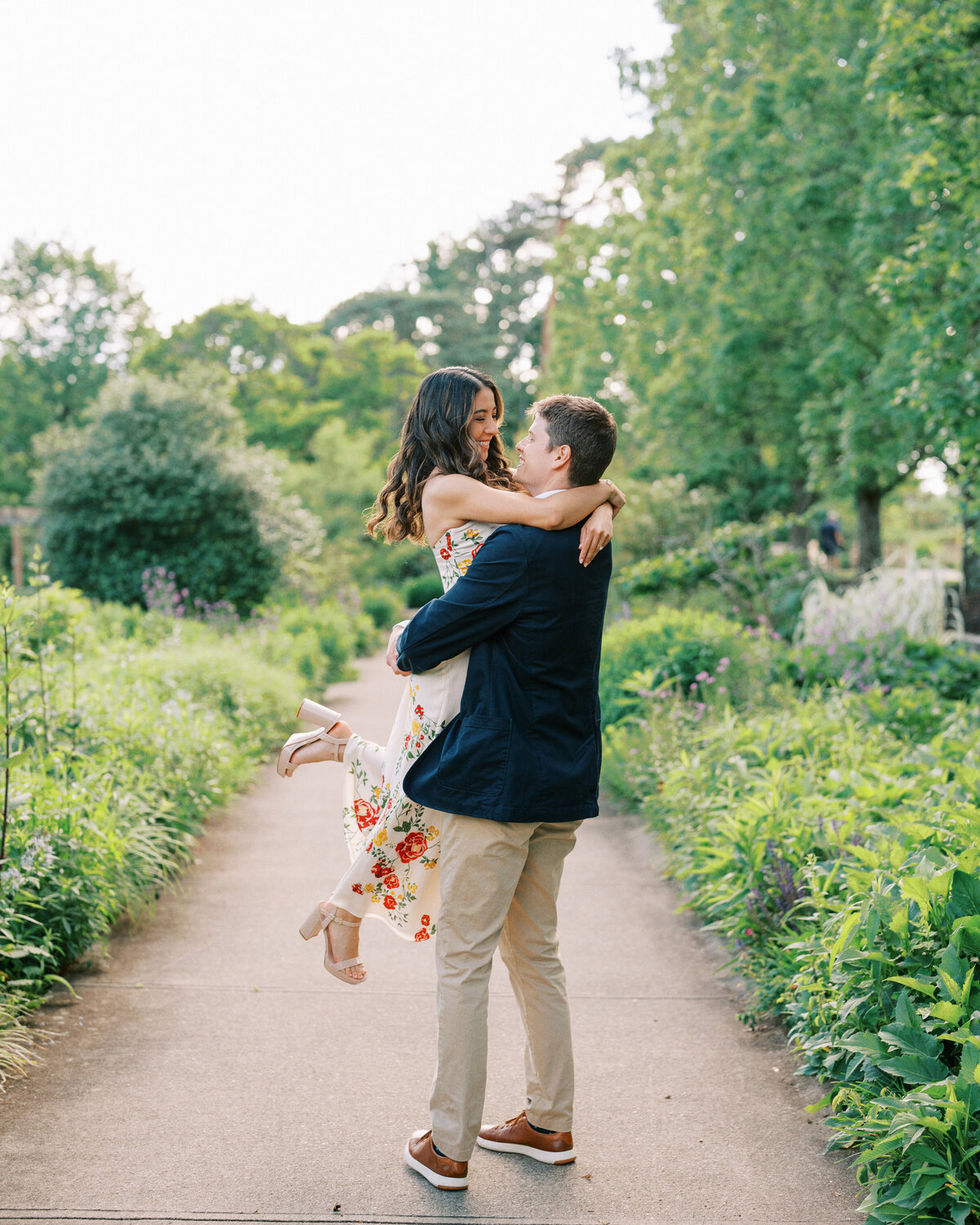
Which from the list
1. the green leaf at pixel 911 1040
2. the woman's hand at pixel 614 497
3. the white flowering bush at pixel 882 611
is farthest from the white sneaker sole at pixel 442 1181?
the white flowering bush at pixel 882 611

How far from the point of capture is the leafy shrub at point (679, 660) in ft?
25.7

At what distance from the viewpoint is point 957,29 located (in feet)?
22.8

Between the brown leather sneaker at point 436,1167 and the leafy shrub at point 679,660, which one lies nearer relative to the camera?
the brown leather sneaker at point 436,1167

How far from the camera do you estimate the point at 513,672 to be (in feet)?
8.52

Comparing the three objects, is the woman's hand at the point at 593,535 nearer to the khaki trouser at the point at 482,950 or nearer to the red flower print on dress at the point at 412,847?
the khaki trouser at the point at 482,950

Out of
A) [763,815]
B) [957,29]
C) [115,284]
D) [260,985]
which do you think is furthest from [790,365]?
[115,284]

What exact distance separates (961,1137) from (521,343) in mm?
46041

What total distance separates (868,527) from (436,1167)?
45.0ft

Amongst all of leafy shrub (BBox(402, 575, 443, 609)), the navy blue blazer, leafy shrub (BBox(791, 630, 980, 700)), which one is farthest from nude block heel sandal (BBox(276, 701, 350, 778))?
leafy shrub (BBox(402, 575, 443, 609))

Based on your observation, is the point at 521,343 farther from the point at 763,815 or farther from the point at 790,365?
the point at 763,815

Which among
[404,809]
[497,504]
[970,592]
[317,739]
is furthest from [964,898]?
[970,592]

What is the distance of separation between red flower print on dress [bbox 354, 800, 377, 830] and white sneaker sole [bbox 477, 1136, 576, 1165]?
2.90ft

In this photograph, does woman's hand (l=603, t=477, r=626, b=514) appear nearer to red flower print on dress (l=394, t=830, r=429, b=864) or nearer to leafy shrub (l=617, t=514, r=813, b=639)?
red flower print on dress (l=394, t=830, r=429, b=864)

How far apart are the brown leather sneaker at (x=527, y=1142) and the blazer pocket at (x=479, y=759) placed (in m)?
1.00
